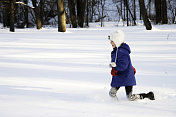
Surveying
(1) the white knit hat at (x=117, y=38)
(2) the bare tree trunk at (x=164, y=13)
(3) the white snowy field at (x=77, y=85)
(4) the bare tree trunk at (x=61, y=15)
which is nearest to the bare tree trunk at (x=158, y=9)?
(2) the bare tree trunk at (x=164, y=13)

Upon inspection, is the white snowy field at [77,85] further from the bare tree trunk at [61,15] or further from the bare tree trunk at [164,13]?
the bare tree trunk at [164,13]

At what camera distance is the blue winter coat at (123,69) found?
352 centimetres

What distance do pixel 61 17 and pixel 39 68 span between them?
10362 millimetres

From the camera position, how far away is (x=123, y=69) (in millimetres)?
3514

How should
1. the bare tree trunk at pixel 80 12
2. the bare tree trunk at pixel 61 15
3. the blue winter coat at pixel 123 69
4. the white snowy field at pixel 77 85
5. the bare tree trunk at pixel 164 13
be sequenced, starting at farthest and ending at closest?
the bare tree trunk at pixel 80 12 → the bare tree trunk at pixel 164 13 → the bare tree trunk at pixel 61 15 → the blue winter coat at pixel 123 69 → the white snowy field at pixel 77 85

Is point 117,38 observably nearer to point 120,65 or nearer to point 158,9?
point 120,65

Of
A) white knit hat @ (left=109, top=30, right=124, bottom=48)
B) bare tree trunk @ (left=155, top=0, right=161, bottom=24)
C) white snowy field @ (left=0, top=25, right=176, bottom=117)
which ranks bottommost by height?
white snowy field @ (left=0, top=25, right=176, bottom=117)

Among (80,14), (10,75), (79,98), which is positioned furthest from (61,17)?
(79,98)

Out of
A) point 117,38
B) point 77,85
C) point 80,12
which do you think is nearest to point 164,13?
point 80,12

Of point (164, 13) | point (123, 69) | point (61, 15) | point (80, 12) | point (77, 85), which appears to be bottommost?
point (77, 85)

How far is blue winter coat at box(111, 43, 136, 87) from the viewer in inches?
139

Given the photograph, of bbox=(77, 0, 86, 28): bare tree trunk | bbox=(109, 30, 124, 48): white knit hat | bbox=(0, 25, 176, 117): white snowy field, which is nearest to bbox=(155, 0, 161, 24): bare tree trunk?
bbox=(77, 0, 86, 28): bare tree trunk

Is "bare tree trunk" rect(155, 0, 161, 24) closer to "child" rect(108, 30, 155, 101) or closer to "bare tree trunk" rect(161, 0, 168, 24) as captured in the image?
"bare tree trunk" rect(161, 0, 168, 24)

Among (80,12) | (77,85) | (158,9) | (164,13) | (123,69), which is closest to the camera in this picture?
(123,69)
